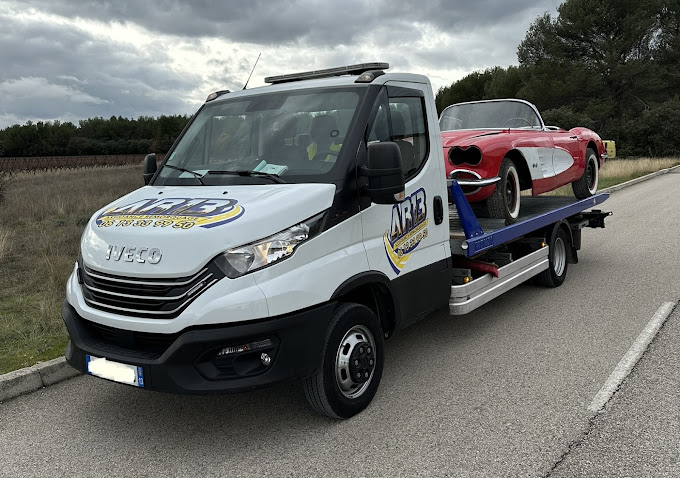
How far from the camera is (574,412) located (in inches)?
153

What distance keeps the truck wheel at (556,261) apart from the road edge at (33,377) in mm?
5240

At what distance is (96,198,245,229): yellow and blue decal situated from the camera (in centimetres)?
348

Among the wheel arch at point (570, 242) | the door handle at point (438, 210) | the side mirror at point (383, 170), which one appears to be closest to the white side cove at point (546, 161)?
the wheel arch at point (570, 242)

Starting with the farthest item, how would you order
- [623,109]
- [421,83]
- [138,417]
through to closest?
[623,109]
[421,83]
[138,417]

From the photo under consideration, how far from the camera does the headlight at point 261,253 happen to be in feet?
11.0

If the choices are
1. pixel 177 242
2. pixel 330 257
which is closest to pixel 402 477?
pixel 330 257

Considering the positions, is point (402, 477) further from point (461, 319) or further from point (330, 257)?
point (461, 319)

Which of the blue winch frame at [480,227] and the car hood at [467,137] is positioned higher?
the car hood at [467,137]

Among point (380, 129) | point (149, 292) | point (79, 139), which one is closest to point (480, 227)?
point (380, 129)

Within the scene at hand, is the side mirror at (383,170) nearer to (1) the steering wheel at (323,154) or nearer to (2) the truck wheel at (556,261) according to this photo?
(1) the steering wheel at (323,154)

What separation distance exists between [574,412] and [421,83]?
2.77 meters

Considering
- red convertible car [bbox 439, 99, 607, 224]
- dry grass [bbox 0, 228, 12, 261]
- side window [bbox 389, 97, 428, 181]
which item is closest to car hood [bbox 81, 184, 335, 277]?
side window [bbox 389, 97, 428, 181]

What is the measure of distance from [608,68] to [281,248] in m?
45.6

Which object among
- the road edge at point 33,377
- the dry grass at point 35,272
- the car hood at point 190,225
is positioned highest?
the car hood at point 190,225
